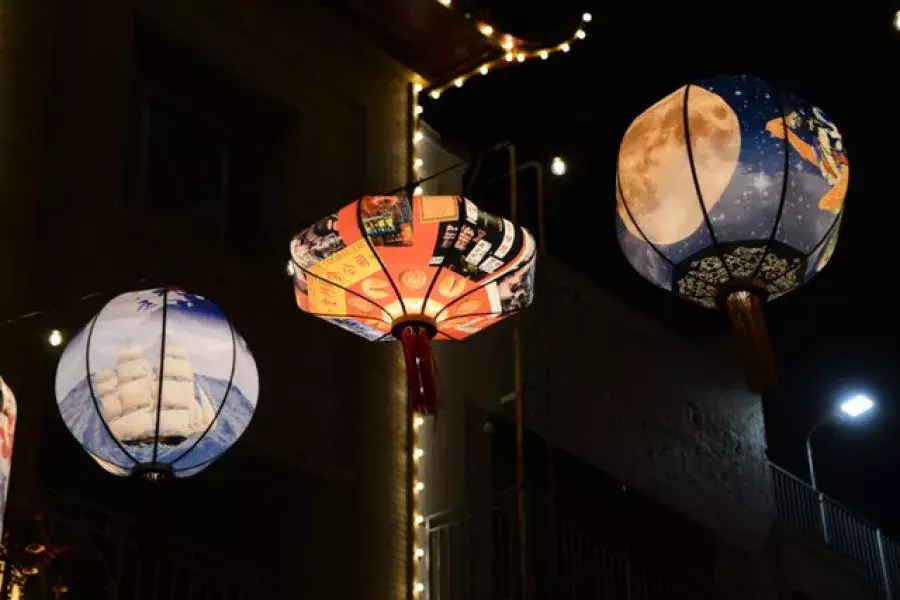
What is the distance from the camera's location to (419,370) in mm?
9930

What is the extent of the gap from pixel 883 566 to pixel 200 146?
12.9m

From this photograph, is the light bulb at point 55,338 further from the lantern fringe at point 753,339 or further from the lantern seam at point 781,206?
the lantern seam at point 781,206

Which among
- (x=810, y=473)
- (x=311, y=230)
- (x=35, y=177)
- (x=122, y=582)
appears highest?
(x=810, y=473)

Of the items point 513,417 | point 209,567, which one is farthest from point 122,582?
point 513,417

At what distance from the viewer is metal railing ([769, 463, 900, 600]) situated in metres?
20.2

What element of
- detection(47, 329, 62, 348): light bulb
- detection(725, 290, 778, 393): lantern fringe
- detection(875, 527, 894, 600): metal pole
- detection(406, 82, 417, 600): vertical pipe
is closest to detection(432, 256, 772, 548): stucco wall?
detection(406, 82, 417, 600): vertical pipe

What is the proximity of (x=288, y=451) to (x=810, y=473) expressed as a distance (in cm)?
1180

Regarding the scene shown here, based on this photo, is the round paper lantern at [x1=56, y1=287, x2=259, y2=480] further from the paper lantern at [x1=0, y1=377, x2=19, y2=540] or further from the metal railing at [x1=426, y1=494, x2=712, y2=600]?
the metal railing at [x1=426, y1=494, x2=712, y2=600]

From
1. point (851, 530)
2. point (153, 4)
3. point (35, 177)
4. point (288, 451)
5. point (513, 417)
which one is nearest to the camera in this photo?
point (35, 177)

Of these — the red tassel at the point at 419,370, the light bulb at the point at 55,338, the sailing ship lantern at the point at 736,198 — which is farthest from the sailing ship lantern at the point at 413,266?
the light bulb at the point at 55,338

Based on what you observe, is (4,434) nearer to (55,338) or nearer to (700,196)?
(55,338)

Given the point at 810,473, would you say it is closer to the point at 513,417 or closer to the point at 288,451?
the point at 513,417

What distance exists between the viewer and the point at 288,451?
12141 millimetres

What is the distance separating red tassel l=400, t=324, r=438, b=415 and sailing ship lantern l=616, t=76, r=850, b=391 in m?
1.76
